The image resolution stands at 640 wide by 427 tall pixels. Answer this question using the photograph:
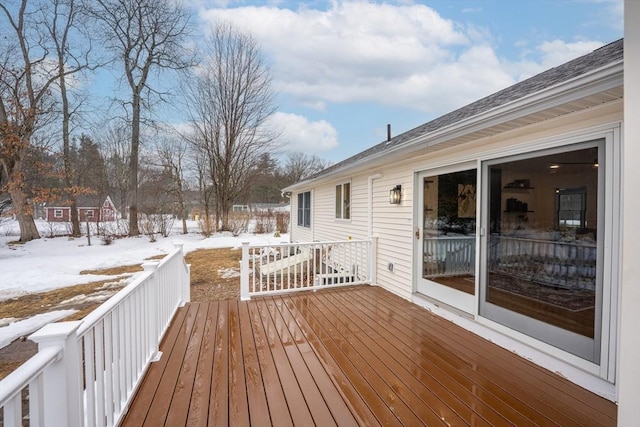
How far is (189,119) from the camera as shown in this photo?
16719 millimetres

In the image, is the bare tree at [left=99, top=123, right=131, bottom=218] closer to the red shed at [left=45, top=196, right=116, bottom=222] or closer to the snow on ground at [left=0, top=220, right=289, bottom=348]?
the red shed at [left=45, top=196, right=116, bottom=222]

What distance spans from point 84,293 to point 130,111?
12.3 meters

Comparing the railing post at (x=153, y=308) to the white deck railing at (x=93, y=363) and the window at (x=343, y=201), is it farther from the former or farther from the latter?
the window at (x=343, y=201)

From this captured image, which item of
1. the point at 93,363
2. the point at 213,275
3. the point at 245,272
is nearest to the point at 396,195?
the point at 245,272

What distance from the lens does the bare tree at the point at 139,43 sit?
46.2ft

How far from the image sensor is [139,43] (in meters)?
14.8

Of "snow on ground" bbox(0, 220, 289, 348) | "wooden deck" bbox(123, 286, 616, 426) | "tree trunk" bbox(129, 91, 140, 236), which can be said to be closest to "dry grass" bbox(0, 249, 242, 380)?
"snow on ground" bbox(0, 220, 289, 348)

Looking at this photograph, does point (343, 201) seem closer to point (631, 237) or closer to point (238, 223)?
point (631, 237)

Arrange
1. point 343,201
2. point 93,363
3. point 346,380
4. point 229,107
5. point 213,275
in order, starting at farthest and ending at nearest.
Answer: point 229,107 < point 213,275 < point 343,201 < point 346,380 < point 93,363

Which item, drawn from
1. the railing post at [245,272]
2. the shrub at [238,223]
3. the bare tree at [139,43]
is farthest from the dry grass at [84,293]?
the bare tree at [139,43]

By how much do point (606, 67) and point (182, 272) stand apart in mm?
4982

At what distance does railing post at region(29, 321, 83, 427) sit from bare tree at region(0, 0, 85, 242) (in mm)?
13356

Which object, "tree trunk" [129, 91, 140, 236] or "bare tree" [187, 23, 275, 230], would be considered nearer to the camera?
"tree trunk" [129, 91, 140, 236]

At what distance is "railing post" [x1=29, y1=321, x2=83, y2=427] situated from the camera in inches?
48.6
